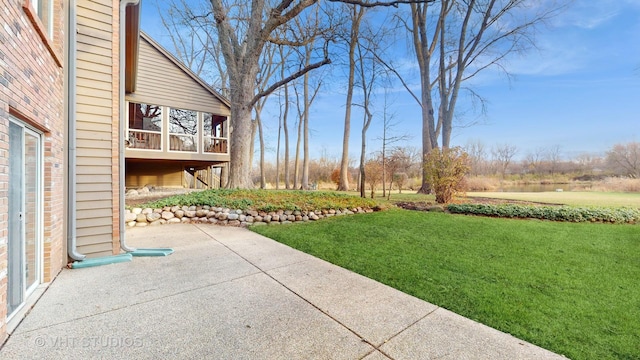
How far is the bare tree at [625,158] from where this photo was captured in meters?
22.5

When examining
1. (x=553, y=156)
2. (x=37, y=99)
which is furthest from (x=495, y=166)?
(x=37, y=99)

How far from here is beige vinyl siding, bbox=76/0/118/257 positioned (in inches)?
134

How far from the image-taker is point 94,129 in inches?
137

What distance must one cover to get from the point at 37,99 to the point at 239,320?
2733 mm

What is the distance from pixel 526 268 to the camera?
3328mm

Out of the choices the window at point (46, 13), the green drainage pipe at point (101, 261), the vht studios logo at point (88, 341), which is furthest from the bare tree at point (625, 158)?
the window at point (46, 13)

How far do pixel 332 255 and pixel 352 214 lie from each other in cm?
349

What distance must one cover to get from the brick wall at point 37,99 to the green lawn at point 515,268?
301 cm

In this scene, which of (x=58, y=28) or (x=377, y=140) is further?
(x=377, y=140)

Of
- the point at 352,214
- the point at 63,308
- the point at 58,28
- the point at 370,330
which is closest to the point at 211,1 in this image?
the point at 58,28

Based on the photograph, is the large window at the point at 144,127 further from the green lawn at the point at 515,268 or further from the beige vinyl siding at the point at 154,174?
the green lawn at the point at 515,268

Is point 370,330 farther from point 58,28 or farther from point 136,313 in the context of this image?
point 58,28

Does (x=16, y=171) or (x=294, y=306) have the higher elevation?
(x=16, y=171)

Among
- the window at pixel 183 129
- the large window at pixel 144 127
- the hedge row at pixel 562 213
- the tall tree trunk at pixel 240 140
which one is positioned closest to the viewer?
the hedge row at pixel 562 213
